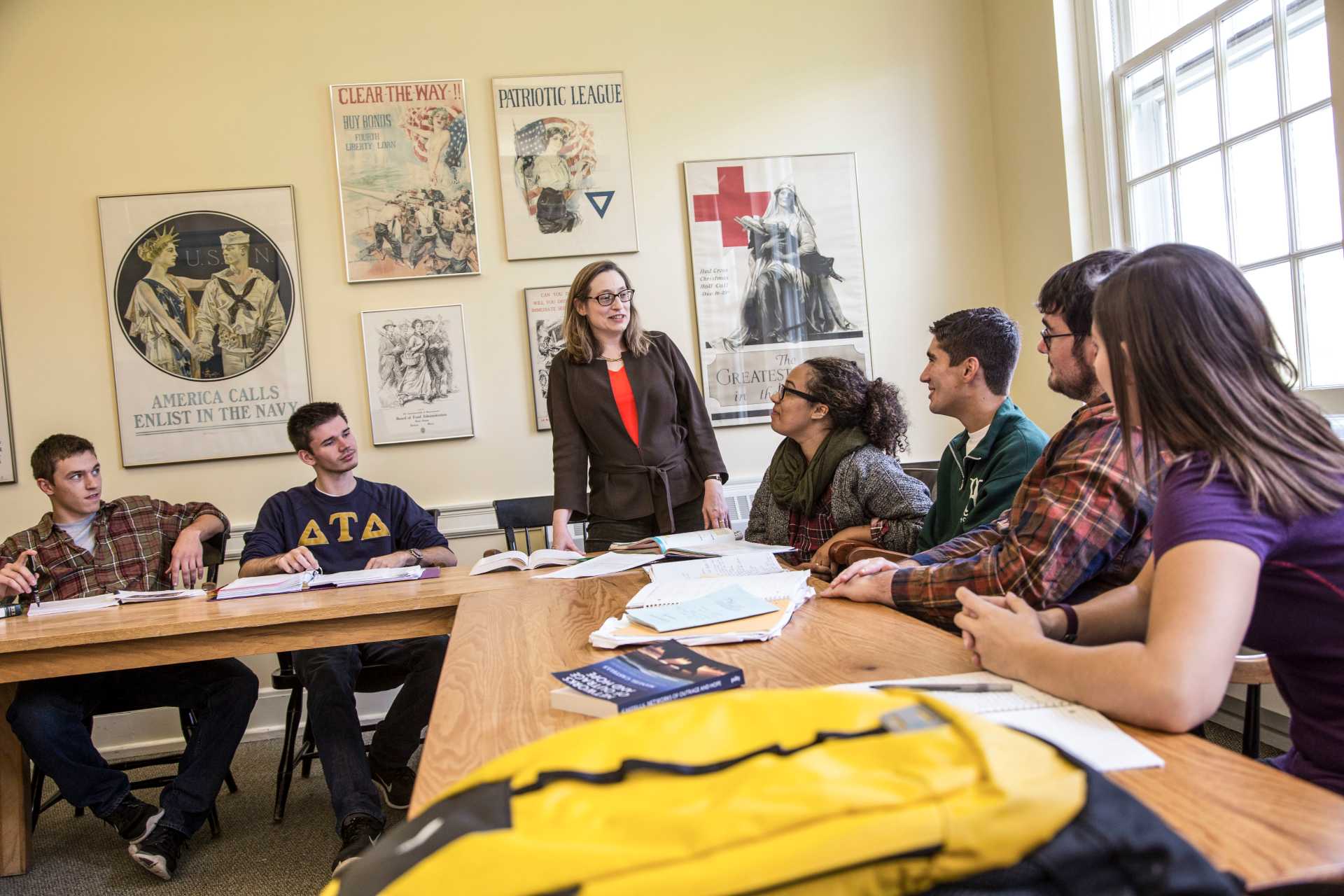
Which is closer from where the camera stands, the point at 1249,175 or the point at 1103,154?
the point at 1249,175

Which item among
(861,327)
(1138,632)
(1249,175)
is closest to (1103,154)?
(1249,175)

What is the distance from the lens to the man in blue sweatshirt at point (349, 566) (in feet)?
8.71

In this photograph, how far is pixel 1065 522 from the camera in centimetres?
157

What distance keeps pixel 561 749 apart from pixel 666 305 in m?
3.52

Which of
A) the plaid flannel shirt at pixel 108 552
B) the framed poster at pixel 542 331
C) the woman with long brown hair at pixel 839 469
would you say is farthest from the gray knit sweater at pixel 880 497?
the plaid flannel shirt at pixel 108 552

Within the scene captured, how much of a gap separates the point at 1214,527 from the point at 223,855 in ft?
9.16

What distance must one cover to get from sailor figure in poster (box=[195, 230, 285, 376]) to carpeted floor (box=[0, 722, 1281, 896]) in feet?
5.44

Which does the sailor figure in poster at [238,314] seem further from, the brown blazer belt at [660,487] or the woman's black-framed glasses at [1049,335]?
the woman's black-framed glasses at [1049,335]

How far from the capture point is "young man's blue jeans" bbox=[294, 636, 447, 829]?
2623 millimetres

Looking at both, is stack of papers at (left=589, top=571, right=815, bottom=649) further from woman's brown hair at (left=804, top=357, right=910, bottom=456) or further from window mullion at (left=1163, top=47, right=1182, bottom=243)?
window mullion at (left=1163, top=47, right=1182, bottom=243)

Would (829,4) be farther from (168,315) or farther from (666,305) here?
(168,315)

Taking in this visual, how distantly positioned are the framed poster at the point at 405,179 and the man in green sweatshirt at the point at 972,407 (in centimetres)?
223

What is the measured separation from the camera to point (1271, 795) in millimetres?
846

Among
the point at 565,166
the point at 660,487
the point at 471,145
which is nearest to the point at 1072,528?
the point at 660,487
